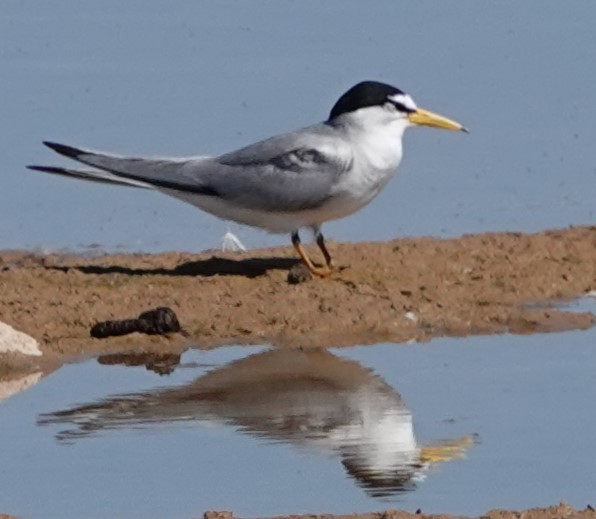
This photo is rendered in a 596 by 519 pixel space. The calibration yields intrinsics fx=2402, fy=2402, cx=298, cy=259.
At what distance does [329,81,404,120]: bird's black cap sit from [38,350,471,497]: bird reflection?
1.87 m

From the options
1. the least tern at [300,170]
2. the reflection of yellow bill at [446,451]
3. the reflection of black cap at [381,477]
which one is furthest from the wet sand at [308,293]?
the reflection of black cap at [381,477]

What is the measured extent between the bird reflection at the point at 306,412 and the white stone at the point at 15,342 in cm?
77

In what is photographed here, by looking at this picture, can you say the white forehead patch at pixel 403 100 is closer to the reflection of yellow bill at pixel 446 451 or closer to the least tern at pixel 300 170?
the least tern at pixel 300 170

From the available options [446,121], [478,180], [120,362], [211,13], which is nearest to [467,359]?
[120,362]

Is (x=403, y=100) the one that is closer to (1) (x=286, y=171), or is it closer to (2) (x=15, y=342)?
(1) (x=286, y=171)

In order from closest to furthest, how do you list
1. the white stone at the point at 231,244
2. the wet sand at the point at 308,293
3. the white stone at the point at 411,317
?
the wet sand at the point at 308,293, the white stone at the point at 411,317, the white stone at the point at 231,244

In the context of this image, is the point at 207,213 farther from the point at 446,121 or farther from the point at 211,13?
the point at 211,13

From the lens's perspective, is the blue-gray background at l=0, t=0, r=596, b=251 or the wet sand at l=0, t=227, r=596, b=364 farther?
the blue-gray background at l=0, t=0, r=596, b=251

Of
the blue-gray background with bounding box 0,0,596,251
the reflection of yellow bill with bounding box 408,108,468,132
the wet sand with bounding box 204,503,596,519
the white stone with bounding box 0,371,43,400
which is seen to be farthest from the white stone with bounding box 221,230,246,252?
the wet sand with bounding box 204,503,596,519

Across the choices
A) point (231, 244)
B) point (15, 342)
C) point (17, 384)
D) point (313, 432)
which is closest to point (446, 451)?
point (313, 432)

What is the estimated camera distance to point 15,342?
9656 millimetres

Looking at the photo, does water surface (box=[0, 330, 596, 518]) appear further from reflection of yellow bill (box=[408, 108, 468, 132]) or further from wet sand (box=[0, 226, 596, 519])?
reflection of yellow bill (box=[408, 108, 468, 132])

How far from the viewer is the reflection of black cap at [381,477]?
7.67 metres

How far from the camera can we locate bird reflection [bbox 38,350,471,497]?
26.5ft
